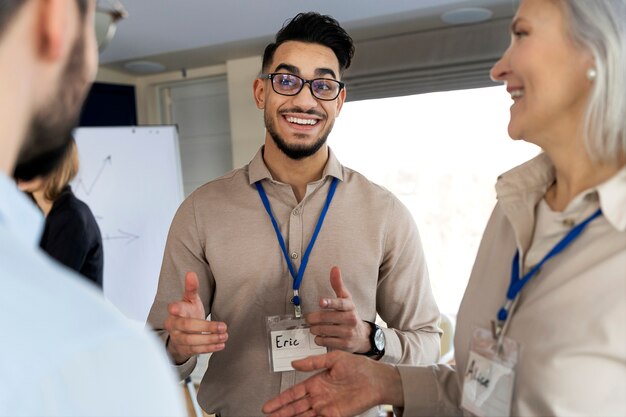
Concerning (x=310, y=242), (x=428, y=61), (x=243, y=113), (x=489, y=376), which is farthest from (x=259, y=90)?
(x=243, y=113)

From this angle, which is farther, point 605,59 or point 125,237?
point 125,237

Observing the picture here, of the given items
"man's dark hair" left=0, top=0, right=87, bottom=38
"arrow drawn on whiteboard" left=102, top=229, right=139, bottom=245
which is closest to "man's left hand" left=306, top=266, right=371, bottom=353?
"man's dark hair" left=0, top=0, right=87, bottom=38

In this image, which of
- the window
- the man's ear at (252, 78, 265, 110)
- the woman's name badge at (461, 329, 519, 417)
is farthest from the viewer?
the window

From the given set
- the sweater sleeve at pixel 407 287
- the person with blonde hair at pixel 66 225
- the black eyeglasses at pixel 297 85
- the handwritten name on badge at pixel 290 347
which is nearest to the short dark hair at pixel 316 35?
the black eyeglasses at pixel 297 85

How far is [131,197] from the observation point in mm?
4395

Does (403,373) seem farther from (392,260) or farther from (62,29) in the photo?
(62,29)

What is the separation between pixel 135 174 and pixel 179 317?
3239mm

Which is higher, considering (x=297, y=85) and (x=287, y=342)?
(x=297, y=85)

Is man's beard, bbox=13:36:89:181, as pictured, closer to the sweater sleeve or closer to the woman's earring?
the woman's earring

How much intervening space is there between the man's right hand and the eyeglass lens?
2.45 feet

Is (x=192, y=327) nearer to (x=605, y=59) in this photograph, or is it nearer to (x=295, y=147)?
(x=295, y=147)

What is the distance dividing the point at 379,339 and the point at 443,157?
3443 mm

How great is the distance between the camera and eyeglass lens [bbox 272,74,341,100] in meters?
1.86

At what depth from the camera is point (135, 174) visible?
4453mm
